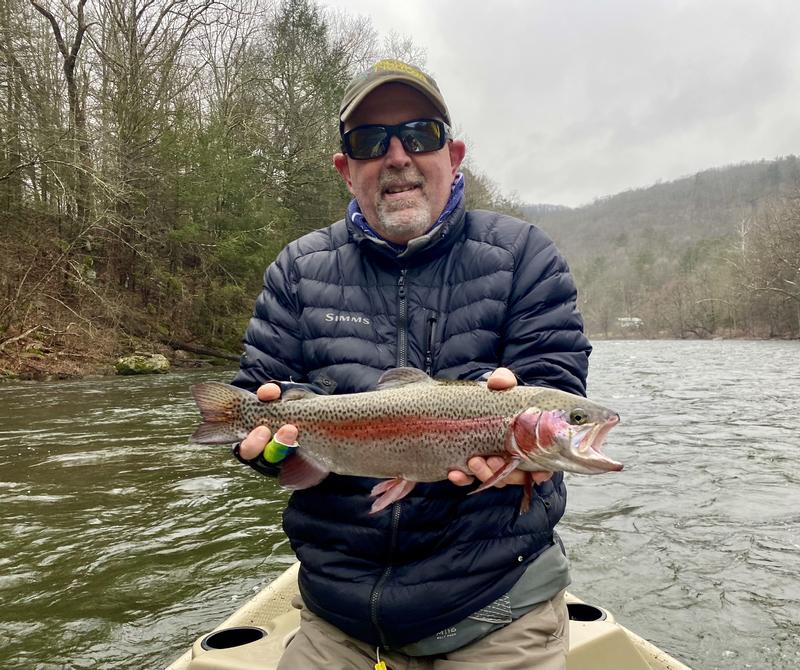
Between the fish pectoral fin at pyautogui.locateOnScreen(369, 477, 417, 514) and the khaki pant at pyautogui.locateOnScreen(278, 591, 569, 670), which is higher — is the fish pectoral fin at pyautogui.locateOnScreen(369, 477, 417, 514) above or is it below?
above

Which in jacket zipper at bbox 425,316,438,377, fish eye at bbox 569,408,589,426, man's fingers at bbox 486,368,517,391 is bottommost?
fish eye at bbox 569,408,589,426

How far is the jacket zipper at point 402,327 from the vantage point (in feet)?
9.74

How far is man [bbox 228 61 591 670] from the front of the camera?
2592 millimetres

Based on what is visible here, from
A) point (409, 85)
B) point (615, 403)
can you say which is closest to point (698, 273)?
point (615, 403)

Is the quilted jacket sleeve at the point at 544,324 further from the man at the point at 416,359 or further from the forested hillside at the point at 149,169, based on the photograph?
the forested hillside at the point at 149,169

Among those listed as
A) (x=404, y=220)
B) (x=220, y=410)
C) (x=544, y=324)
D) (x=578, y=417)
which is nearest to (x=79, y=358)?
(x=220, y=410)

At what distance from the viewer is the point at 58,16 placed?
24188mm

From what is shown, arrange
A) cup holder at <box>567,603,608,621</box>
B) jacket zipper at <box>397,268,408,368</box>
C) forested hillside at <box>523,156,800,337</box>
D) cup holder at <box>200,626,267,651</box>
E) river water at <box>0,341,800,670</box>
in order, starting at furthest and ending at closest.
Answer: forested hillside at <box>523,156,800,337</box> → river water at <box>0,341,800,670</box> → cup holder at <box>567,603,608,621</box> → cup holder at <box>200,626,267,651</box> → jacket zipper at <box>397,268,408,368</box>

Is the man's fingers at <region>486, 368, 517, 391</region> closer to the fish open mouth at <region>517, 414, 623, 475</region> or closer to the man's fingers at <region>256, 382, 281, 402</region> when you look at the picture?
the fish open mouth at <region>517, 414, 623, 475</region>

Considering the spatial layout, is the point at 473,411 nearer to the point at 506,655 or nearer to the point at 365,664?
the point at 506,655

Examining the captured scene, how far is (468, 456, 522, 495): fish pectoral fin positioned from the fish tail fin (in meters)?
1.06

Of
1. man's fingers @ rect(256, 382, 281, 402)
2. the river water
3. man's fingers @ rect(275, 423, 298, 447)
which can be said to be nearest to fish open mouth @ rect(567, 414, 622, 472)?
man's fingers @ rect(275, 423, 298, 447)

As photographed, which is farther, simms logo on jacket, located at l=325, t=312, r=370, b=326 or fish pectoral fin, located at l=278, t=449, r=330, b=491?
simms logo on jacket, located at l=325, t=312, r=370, b=326

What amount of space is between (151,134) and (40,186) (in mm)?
4189
